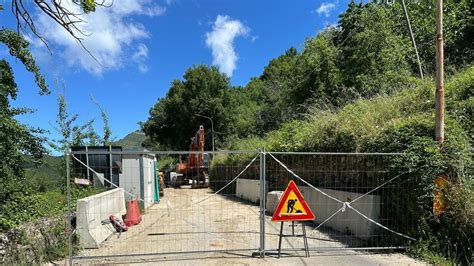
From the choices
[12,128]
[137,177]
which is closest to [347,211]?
[12,128]

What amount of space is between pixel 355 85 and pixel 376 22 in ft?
11.6

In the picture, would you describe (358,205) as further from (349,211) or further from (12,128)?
(12,128)

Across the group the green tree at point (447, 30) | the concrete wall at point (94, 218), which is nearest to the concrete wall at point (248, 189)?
the concrete wall at point (94, 218)

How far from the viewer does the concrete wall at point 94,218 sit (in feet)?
27.9

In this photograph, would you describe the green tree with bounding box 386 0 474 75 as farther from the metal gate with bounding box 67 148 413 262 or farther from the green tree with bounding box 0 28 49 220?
the green tree with bounding box 0 28 49 220

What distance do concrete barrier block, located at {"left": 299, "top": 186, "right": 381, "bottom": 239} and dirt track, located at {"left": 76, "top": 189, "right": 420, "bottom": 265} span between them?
2.05 ft

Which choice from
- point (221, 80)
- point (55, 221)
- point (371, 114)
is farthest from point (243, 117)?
point (55, 221)

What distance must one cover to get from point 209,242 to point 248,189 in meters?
10.7

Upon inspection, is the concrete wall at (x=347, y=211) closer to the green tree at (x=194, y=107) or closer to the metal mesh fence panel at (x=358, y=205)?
the metal mesh fence panel at (x=358, y=205)

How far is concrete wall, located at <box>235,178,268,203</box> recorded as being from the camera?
18378 millimetres

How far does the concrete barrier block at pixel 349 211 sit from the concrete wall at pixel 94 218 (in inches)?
236

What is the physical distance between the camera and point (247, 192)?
786 inches

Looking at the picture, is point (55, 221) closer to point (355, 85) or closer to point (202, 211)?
point (202, 211)

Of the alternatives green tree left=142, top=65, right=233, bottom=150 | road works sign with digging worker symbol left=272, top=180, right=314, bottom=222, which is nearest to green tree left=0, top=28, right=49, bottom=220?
road works sign with digging worker symbol left=272, top=180, right=314, bottom=222
